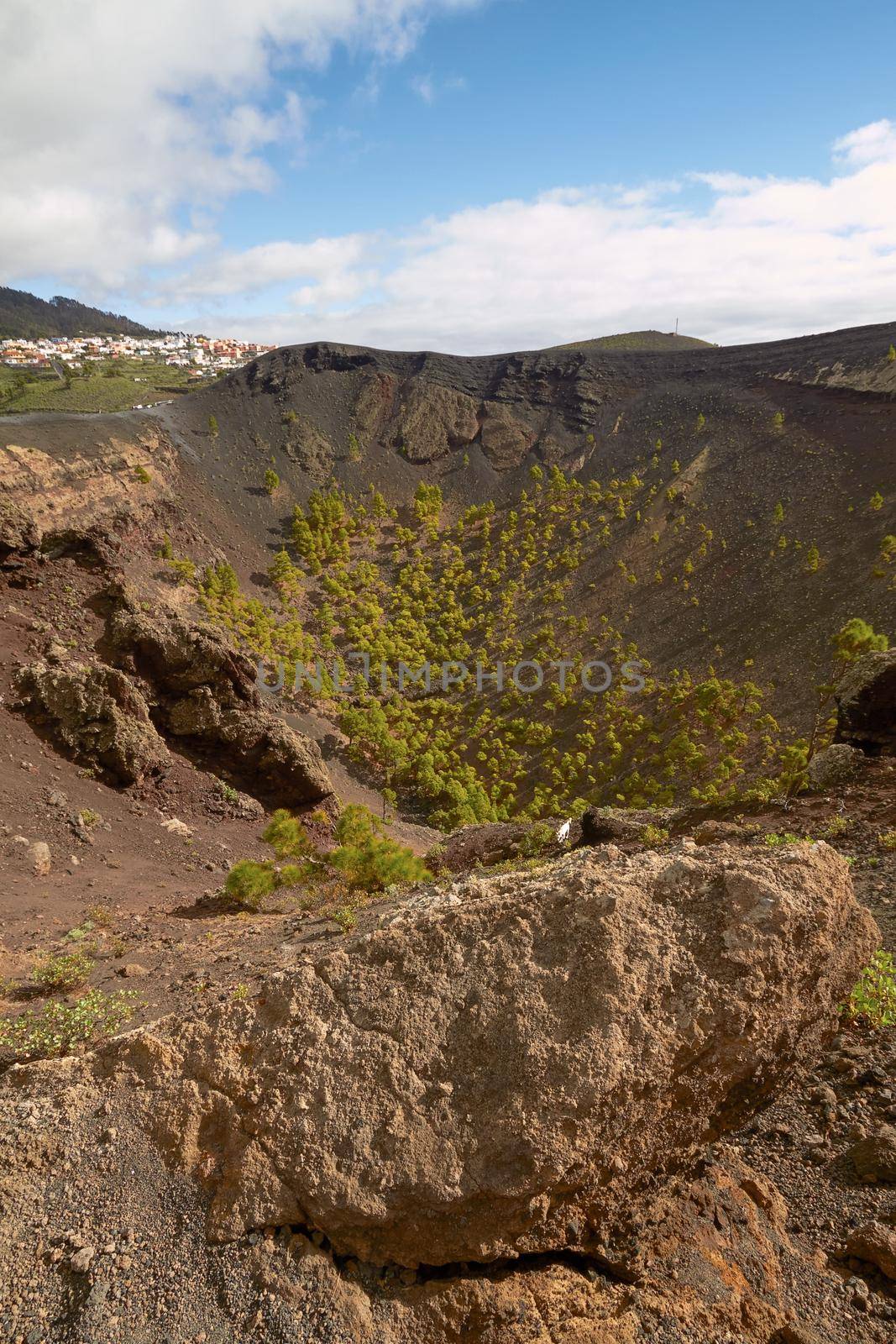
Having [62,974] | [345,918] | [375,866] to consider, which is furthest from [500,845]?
[62,974]

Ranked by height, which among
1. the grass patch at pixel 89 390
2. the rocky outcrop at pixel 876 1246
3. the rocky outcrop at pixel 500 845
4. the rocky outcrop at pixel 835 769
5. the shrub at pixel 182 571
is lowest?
the rocky outcrop at pixel 500 845

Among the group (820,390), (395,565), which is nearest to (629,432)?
(820,390)

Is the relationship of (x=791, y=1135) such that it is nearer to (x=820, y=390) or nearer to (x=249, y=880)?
(x=249, y=880)

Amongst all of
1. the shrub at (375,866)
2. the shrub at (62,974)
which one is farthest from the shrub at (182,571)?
the shrub at (62,974)

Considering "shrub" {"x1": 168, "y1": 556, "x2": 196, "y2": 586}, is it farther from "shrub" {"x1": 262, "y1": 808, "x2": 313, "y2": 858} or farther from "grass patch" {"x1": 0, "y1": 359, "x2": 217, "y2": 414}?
"grass patch" {"x1": 0, "y1": 359, "x2": 217, "y2": 414}

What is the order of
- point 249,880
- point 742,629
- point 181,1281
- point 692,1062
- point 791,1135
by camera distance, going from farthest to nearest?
point 742,629
point 249,880
point 791,1135
point 692,1062
point 181,1281

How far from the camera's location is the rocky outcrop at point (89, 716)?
70.7 feet

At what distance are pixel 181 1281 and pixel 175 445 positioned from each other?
63.5 meters

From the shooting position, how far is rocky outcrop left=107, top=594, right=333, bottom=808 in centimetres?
2569

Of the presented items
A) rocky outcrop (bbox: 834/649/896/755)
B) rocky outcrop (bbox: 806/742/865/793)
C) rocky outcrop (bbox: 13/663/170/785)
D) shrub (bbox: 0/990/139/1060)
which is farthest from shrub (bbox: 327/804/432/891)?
rocky outcrop (bbox: 834/649/896/755)

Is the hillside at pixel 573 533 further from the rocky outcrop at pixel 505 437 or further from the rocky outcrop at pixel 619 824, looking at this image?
the rocky outcrop at pixel 619 824

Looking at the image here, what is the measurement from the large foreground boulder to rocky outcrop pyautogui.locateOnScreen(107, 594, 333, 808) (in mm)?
22744

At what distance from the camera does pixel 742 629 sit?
4206 cm

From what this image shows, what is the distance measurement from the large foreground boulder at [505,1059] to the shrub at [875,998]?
2.44 metres
